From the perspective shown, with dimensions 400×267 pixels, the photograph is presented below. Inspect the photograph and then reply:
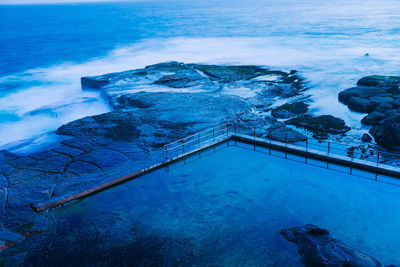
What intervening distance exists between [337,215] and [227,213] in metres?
3.41

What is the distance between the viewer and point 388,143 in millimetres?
16562

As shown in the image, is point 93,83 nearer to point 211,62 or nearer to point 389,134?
point 211,62

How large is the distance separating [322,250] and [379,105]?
48.6 ft

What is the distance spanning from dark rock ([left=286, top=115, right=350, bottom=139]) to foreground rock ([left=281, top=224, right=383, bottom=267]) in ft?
29.2

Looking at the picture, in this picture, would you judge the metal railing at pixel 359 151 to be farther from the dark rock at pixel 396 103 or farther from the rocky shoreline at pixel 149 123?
the dark rock at pixel 396 103

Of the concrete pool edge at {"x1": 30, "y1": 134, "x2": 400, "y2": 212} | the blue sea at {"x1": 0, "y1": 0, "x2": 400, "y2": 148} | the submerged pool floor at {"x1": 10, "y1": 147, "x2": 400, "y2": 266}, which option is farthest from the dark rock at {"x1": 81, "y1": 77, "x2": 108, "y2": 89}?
the submerged pool floor at {"x1": 10, "y1": 147, "x2": 400, "y2": 266}

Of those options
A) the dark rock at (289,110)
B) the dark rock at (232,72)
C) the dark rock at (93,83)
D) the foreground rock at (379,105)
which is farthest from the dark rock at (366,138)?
the dark rock at (93,83)

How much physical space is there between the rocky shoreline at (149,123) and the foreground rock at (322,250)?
579cm

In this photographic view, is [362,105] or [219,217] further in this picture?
[362,105]

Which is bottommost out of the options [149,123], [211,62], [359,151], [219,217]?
[219,217]

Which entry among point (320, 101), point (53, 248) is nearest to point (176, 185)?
point (53, 248)

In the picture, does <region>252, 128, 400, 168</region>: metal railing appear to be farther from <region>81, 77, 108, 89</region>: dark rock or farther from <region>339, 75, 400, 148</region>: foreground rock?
<region>81, 77, 108, 89</region>: dark rock

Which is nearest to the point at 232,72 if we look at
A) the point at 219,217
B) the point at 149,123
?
the point at 149,123

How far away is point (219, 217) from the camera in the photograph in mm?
11141
